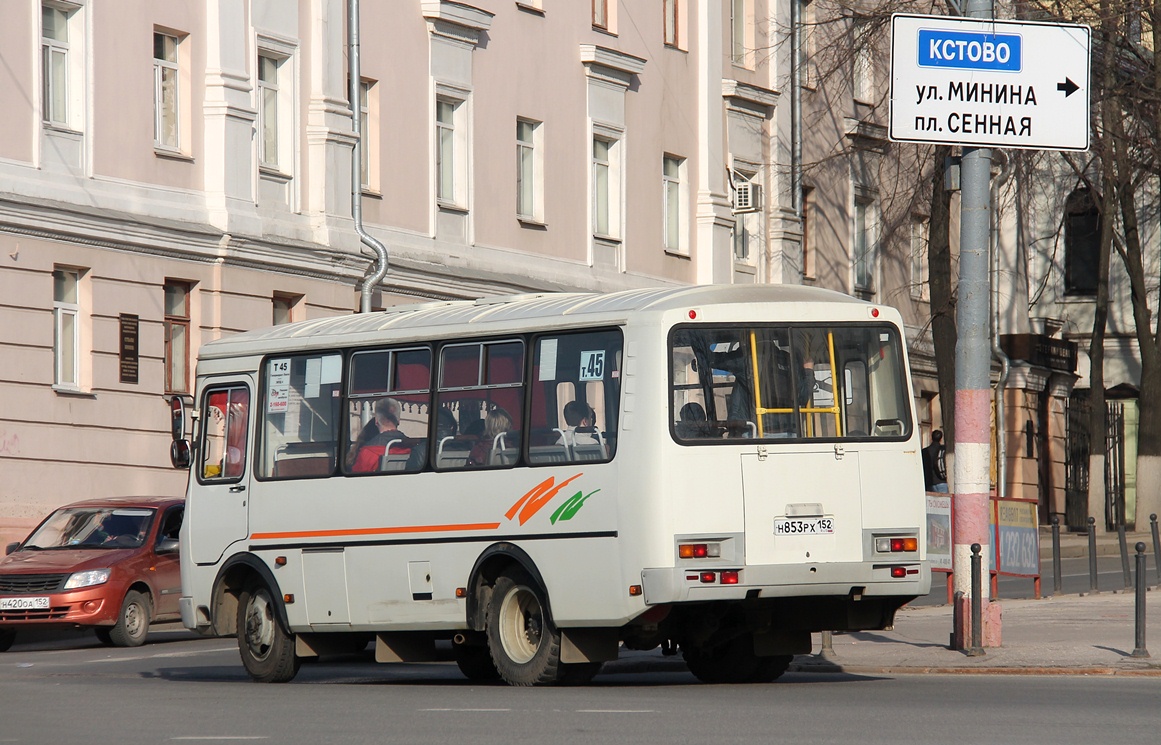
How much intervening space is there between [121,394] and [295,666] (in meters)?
11.8

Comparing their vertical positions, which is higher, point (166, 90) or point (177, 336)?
point (166, 90)

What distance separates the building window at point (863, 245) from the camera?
45906 millimetres

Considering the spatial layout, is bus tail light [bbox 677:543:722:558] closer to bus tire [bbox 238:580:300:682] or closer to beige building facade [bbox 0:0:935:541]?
bus tire [bbox 238:580:300:682]

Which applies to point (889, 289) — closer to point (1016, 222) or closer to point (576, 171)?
point (1016, 222)

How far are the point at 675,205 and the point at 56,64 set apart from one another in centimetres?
1518

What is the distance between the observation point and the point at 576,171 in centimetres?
3719

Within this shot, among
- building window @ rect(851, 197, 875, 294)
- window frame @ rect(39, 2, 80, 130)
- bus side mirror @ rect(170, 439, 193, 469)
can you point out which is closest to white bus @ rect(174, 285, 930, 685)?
bus side mirror @ rect(170, 439, 193, 469)

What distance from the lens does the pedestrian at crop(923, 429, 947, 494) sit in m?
29.4

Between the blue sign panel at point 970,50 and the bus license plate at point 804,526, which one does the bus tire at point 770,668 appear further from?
the blue sign panel at point 970,50

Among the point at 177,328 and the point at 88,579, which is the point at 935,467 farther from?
the point at 88,579

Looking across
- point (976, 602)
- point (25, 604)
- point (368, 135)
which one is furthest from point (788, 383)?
point (368, 135)

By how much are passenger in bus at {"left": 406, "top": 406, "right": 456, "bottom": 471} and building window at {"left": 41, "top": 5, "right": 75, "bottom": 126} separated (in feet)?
42.1

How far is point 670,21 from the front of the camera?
39906 millimetres

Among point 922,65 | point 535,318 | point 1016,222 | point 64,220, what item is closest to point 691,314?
point 535,318
